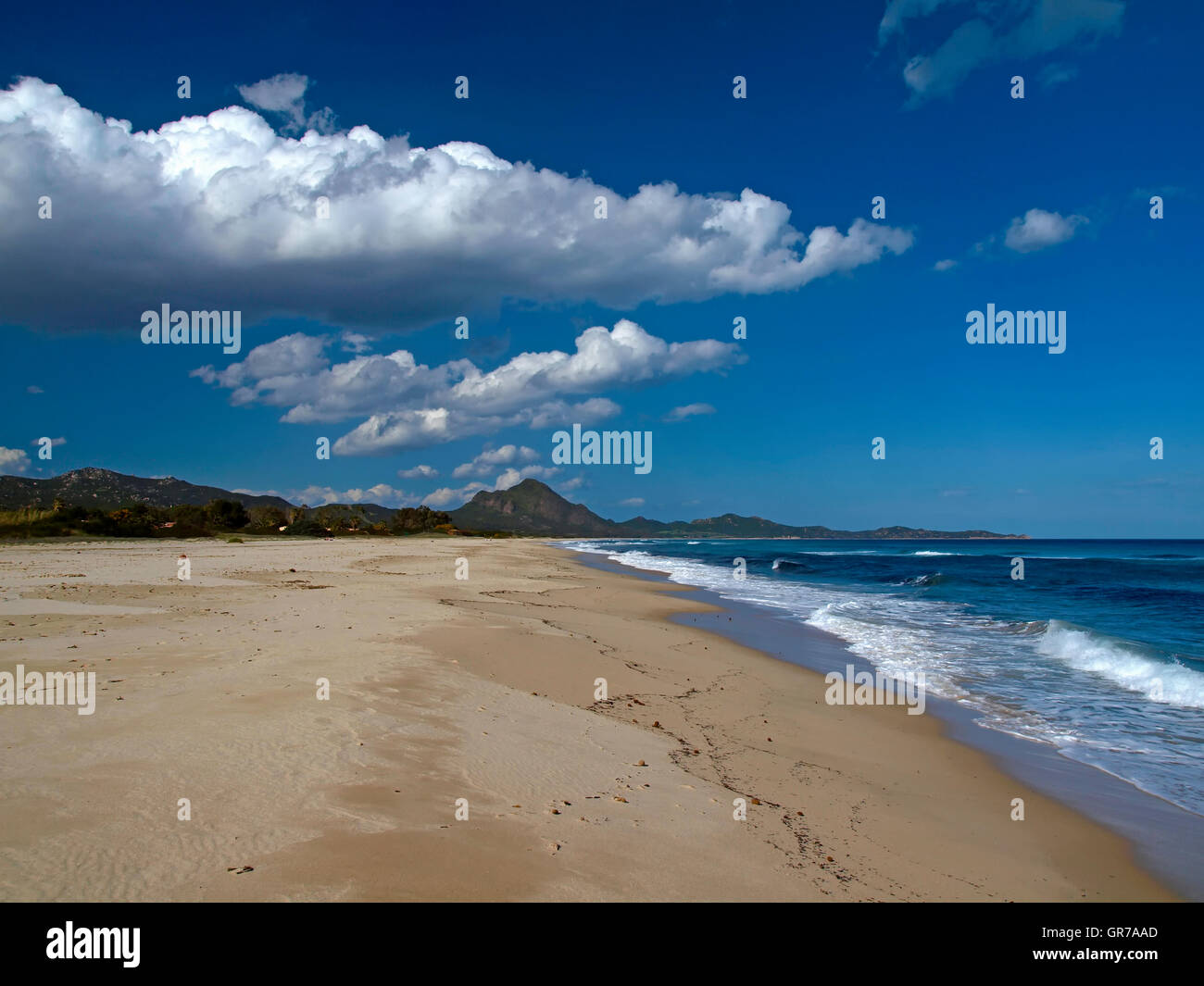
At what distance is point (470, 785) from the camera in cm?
614

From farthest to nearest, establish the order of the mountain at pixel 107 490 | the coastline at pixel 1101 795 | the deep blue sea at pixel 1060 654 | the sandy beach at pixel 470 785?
the mountain at pixel 107 490 → the deep blue sea at pixel 1060 654 → the coastline at pixel 1101 795 → the sandy beach at pixel 470 785

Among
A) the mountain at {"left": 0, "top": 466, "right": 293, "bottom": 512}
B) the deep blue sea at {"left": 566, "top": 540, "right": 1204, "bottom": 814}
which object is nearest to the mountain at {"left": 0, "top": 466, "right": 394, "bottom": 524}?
the mountain at {"left": 0, "top": 466, "right": 293, "bottom": 512}

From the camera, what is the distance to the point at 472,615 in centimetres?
1705

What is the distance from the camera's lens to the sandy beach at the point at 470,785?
4414 mm

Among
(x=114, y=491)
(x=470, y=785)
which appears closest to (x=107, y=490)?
(x=114, y=491)

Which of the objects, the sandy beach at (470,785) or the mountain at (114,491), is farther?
the mountain at (114,491)

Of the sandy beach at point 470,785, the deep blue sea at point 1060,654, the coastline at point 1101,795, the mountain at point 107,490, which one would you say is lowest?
the deep blue sea at point 1060,654

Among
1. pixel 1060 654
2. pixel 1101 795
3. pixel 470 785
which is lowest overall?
pixel 1060 654

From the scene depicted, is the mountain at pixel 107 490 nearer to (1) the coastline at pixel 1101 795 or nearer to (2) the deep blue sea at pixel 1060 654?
(2) the deep blue sea at pixel 1060 654

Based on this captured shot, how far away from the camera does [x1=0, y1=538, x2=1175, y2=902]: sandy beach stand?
4.41 m

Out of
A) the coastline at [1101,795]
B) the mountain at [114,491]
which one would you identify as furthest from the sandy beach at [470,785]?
the mountain at [114,491]

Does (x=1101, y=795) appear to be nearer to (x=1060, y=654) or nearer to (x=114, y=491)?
(x=1060, y=654)

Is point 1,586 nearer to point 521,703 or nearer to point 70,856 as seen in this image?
point 521,703

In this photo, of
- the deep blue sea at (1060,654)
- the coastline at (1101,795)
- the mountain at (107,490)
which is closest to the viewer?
the coastline at (1101,795)
